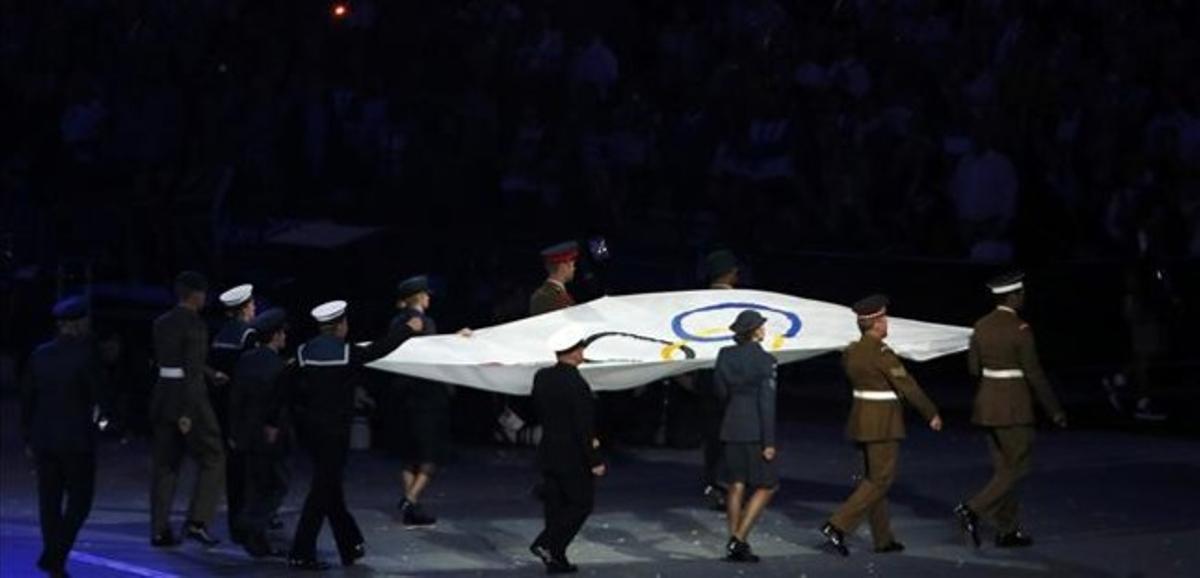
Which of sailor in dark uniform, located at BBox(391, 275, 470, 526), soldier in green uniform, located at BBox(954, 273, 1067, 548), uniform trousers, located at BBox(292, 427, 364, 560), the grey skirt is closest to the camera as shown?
uniform trousers, located at BBox(292, 427, 364, 560)

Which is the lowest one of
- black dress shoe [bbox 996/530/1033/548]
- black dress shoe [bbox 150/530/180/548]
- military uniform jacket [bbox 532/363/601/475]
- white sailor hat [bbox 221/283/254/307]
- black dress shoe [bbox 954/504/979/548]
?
black dress shoe [bbox 150/530/180/548]

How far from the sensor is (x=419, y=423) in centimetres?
1980

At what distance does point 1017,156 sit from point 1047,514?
7.07m

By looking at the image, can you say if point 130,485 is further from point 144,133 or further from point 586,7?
point 586,7

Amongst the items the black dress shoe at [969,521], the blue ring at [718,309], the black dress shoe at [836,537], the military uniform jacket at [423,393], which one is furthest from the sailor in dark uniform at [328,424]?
the black dress shoe at [969,521]

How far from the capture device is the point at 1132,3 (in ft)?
90.5

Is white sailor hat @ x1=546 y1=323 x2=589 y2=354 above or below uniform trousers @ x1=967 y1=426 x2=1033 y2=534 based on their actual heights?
above

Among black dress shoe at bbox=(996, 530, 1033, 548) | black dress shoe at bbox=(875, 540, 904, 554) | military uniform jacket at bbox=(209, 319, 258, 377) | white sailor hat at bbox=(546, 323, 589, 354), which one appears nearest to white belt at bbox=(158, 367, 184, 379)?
military uniform jacket at bbox=(209, 319, 258, 377)

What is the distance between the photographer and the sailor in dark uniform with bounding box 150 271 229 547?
18.8 meters

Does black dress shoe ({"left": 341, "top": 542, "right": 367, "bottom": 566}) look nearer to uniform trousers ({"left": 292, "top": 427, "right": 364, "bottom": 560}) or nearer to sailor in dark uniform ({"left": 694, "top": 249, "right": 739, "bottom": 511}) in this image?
uniform trousers ({"left": 292, "top": 427, "right": 364, "bottom": 560})

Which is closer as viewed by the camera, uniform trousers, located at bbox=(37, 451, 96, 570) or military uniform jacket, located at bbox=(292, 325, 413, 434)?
uniform trousers, located at bbox=(37, 451, 96, 570)

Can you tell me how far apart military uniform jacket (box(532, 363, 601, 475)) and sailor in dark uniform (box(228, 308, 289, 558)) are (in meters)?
1.94

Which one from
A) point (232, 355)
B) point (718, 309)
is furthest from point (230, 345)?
point (718, 309)

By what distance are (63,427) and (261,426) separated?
55.1 inches
